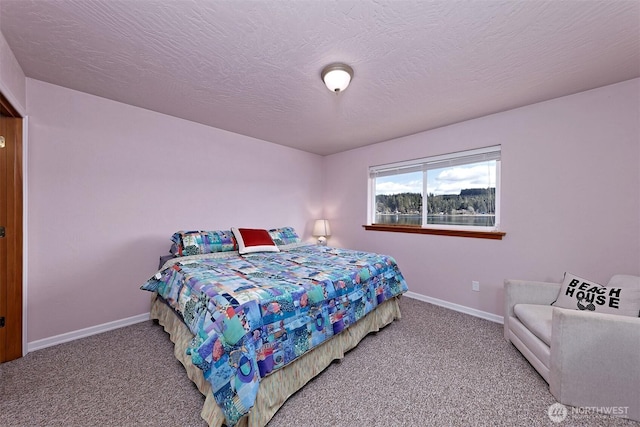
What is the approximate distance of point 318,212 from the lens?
462cm

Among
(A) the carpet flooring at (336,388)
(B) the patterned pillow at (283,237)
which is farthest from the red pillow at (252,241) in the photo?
(A) the carpet flooring at (336,388)

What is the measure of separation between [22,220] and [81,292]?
2.59 ft

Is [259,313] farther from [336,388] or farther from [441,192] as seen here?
[441,192]

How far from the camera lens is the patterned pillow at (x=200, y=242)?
2579mm

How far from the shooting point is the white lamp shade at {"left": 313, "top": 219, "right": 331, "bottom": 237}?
14.2 ft

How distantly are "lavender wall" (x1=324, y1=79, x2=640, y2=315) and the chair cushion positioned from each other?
666 mm

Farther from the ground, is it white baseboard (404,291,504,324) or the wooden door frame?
the wooden door frame

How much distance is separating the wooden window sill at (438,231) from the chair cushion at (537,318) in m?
0.86

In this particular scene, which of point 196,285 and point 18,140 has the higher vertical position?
point 18,140

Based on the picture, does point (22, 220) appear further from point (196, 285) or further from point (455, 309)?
point (455, 309)

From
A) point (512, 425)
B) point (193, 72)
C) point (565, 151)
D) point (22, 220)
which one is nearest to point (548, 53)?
point (565, 151)

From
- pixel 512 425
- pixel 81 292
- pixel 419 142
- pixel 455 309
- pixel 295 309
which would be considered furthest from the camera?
pixel 419 142

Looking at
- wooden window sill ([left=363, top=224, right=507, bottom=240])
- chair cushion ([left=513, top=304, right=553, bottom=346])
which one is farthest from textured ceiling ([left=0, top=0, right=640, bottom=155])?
chair cushion ([left=513, top=304, right=553, bottom=346])

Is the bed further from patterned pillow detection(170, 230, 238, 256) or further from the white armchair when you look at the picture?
the white armchair
